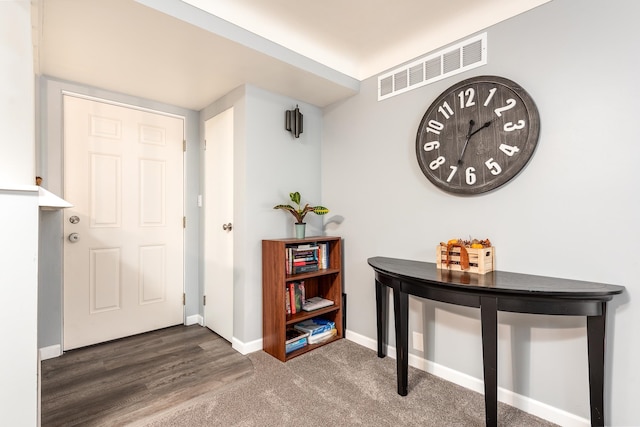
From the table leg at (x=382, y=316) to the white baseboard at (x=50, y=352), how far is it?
98.8 inches

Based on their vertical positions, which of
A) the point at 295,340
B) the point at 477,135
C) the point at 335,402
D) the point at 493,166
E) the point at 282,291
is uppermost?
the point at 477,135

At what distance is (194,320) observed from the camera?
311cm

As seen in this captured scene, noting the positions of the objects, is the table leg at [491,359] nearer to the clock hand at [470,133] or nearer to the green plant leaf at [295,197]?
the clock hand at [470,133]

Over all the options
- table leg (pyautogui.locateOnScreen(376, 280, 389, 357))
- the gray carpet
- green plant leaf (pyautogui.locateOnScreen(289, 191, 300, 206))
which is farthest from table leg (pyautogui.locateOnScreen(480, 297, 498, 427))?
green plant leaf (pyautogui.locateOnScreen(289, 191, 300, 206))

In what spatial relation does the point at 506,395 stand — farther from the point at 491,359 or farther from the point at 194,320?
the point at 194,320

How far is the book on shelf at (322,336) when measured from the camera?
2529 mm

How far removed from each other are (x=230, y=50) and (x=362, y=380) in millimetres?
2338

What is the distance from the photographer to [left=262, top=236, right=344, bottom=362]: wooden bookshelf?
232cm

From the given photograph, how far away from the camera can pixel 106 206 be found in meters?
2.62

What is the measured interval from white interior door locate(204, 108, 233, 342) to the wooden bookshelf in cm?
38

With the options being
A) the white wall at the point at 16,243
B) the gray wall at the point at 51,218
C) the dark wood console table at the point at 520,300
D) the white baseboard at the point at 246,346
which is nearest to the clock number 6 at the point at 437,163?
the dark wood console table at the point at 520,300

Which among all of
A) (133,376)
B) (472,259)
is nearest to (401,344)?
(472,259)

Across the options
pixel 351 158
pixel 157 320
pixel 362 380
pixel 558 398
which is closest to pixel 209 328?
pixel 157 320

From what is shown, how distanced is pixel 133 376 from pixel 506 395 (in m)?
2.39
